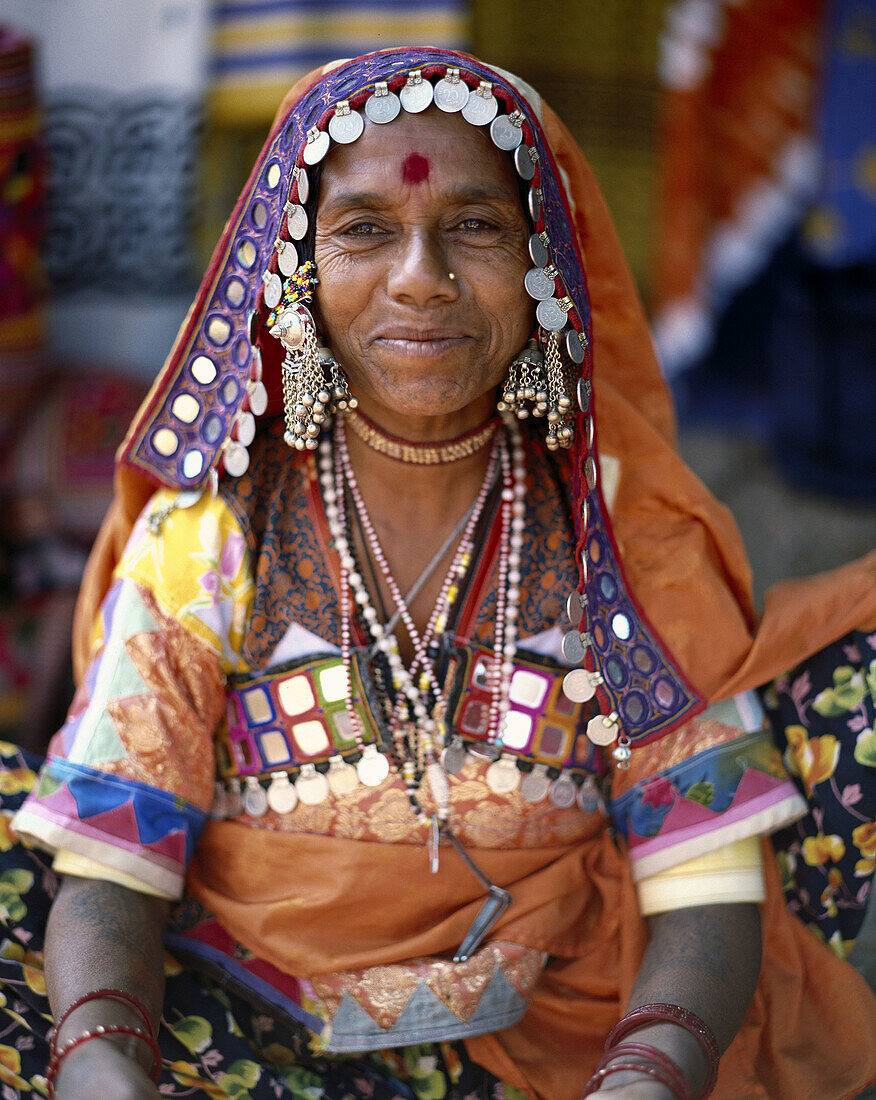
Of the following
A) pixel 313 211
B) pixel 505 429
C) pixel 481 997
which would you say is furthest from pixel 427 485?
pixel 481 997

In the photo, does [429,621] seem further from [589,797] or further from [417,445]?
[589,797]

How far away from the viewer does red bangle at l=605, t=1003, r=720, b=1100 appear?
179 centimetres

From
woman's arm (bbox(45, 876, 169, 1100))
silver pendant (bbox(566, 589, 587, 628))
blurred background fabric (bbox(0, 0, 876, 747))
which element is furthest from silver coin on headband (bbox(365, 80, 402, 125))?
blurred background fabric (bbox(0, 0, 876, 747))

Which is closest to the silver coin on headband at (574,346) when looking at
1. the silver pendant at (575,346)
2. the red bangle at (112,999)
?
the silver pendant at (575,346)

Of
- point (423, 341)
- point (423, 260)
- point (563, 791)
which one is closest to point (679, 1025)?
point (563, 791)

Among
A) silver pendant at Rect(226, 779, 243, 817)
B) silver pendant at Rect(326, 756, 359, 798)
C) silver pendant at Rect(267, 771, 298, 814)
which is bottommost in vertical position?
silver pendant at Rect(226, 779, 243, 817)

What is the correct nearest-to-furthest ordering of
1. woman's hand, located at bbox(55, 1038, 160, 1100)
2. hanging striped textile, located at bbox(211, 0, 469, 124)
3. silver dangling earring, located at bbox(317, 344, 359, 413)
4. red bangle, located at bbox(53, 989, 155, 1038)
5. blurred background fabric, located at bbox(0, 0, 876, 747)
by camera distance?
woman's hand, located at bbox(55, 1038, 160, 1100) → red bangle, located at bbox(53, 989, 155, 1038) → silver dangling earring, located at bbox(317, 344, 359, 413) → blurred background fabric, located at bbox(0, 0, 876, 747) → hanging striped textile, located at bbox(211, 0, 469, 124)

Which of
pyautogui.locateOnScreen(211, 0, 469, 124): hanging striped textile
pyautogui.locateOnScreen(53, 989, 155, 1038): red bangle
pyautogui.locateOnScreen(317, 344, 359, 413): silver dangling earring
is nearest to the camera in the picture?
pyautogui.locateOnScreen(53, 989, 155, 1038): red bangle

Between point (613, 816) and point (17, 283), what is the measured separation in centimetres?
239

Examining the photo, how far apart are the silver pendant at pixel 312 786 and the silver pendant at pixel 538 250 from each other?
869 millimetres

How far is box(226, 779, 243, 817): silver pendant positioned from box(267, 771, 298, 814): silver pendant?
0.07m

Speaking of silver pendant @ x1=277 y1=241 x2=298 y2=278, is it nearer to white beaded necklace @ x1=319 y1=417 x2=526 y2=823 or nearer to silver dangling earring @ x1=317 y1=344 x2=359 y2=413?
silver dangling earring @ x1=317 y1=344 x2=359 y2=413

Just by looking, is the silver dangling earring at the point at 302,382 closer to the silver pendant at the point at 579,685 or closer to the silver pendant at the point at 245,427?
the silver pendant at the point at 245,427

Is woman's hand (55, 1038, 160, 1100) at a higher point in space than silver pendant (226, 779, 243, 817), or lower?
lower
